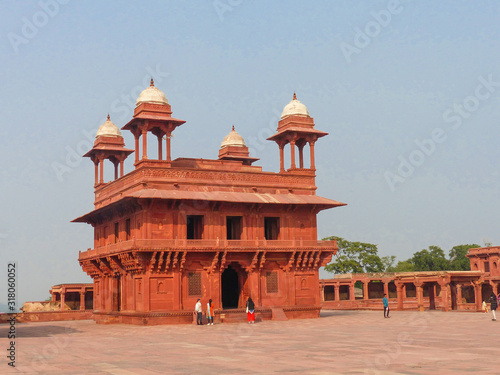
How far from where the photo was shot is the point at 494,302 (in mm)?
29453

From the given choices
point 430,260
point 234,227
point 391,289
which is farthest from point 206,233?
point 430,260

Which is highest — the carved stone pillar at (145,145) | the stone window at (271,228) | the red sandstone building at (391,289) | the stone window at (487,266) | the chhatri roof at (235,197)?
the carved stone pillar at (145,145)

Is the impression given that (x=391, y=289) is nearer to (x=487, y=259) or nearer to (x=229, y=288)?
(x=487, y=259)

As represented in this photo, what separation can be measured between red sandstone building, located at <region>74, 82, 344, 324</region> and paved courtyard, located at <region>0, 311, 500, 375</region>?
9.93 meters

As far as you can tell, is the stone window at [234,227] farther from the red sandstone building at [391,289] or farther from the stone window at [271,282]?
the red sandstone building at [391,289]

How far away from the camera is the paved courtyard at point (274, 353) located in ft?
43.3

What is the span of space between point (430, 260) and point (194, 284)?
6722cm

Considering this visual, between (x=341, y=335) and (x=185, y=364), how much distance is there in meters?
8.88

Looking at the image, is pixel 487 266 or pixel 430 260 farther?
pixel 430 260

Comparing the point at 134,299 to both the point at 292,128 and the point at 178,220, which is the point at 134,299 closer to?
the point at 178,220

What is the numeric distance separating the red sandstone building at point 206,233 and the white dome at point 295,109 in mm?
73

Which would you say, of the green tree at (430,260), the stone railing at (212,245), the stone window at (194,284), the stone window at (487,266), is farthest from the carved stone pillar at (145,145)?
the green tree at (430,260)

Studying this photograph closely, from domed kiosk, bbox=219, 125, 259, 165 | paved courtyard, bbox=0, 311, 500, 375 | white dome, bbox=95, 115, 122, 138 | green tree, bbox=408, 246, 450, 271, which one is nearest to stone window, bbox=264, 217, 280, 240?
domed kiosk, bbox=219, 125, 259, 165

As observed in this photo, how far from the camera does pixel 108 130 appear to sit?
4341 cm
